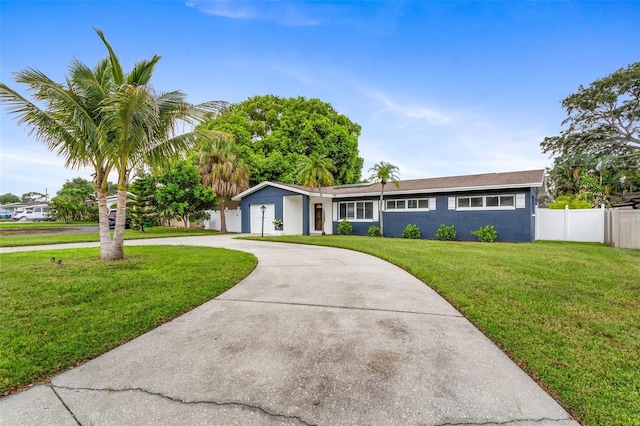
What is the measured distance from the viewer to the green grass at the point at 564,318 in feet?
7.26

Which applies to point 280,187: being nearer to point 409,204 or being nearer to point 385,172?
point 385,172

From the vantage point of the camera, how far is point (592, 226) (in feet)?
45.1

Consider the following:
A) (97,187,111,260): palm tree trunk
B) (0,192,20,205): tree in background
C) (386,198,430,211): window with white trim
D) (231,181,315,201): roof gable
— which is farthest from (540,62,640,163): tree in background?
(0,192,20,205): tree in background

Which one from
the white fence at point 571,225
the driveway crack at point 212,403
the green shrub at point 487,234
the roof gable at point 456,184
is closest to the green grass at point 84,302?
the driveway crack at point 212,403

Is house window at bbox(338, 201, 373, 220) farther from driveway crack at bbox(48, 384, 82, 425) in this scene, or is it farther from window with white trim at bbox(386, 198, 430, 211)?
driveway crack at bbox(48, 384, 82, 425)

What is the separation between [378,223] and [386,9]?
34.3 ft

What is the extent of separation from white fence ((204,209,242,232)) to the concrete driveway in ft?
61.5

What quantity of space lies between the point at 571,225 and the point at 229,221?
20.8 meters

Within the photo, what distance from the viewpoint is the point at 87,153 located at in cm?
726

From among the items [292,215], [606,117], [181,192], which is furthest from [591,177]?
[181,192]

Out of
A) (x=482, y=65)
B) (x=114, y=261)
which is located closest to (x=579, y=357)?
(x=114, y=261)

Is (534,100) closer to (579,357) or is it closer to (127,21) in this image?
(579,357)

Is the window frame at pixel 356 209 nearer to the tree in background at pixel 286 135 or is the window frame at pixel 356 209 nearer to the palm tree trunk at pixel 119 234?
the tree in background at pixel 286 135

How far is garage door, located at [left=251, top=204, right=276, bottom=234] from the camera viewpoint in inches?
769
